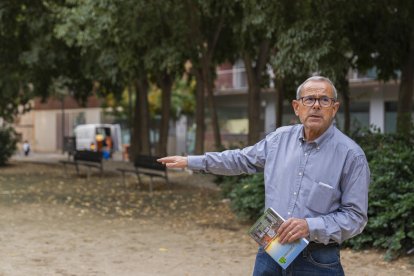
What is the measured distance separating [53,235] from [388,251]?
4559mm

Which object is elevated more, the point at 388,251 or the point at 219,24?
the point at 219,24

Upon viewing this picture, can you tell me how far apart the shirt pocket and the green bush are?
69.9 ft

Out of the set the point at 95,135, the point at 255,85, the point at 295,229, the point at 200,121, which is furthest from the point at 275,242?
the point at 95,135

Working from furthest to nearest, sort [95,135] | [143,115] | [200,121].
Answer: [95,135], [143,115], [200,121]

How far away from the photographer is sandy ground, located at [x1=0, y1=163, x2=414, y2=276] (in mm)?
6664

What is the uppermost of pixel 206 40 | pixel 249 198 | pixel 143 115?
pixel 206 40

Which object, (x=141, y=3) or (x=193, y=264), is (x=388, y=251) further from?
(x=141, y=3)

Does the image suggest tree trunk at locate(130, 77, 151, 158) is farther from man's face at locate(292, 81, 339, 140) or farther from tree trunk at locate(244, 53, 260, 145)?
man's face at locate(292, 81, 339, 140)

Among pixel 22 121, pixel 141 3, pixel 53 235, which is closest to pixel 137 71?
pixel 141 3

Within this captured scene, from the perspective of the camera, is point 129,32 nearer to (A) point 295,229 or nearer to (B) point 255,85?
(B) point 255,85

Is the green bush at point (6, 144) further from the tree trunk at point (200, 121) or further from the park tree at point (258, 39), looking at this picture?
the park tree at point (258, 39)

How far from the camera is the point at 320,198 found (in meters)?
2.81

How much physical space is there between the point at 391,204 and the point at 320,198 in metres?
4.58

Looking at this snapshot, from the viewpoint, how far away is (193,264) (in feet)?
22.6
